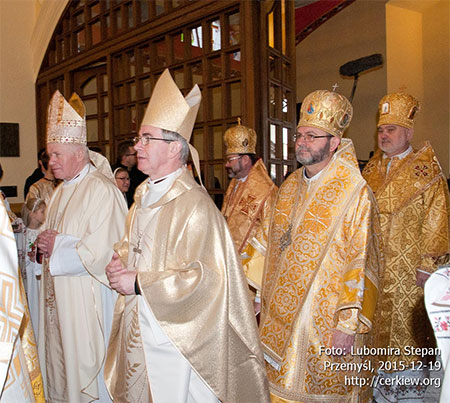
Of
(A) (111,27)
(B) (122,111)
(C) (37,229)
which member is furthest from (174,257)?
(A) (111,27)

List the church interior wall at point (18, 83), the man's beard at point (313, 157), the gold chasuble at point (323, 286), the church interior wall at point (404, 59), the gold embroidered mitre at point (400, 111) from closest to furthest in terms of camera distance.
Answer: the gold chasuble at point (323, 286), the man's beard at point (313, 157), the gold embroidered mitre at point (400, 111), the church interior wall at point (404, 59), the church interior wall at point (18, 83)

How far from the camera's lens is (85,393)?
2.96m

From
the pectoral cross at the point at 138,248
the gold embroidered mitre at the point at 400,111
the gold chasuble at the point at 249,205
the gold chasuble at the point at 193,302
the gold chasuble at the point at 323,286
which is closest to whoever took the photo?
the gold chasuble at the point at 193,302

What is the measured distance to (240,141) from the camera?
4.55 m

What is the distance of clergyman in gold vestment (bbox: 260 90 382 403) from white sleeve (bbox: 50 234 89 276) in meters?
1.14

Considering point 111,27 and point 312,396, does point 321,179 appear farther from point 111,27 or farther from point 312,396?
point 111,27

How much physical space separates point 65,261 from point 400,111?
2.58 metres

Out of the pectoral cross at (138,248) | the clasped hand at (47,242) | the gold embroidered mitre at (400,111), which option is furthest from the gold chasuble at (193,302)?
the gold embroidered mitre at (400,111)

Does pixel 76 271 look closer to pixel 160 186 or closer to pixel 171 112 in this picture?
pixel 160 186

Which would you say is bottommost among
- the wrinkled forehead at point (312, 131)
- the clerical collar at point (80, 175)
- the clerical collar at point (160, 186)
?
the clerical collar at point (160, 186)

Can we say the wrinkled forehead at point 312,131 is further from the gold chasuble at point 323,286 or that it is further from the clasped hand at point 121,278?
the clasped hand at point 121,278

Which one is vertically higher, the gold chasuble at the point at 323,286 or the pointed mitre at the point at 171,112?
the pointed mitre at the point at 171,112

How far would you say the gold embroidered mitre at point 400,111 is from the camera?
364cm

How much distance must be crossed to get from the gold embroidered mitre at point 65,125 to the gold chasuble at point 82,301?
0.30m
